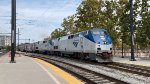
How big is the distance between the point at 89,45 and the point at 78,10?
2372 centimetres

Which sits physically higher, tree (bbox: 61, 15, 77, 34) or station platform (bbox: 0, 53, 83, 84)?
tree (bbox: 61, 15, 77, 34)

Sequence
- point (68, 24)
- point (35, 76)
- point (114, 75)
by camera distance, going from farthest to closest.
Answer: point (68, 24), point (114, 75), point (35, 76)

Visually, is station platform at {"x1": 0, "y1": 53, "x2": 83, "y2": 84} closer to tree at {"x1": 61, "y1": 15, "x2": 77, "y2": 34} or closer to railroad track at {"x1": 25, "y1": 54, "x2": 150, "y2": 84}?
railroad track at {"x1": 25, "y1": 54, "x2": 150, "y2": 84}

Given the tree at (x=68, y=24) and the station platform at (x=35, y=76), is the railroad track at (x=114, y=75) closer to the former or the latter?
the station platform at (x=35, y=76)

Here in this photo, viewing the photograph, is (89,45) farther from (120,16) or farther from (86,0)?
(86,0)

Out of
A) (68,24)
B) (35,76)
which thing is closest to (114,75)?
(35,76)

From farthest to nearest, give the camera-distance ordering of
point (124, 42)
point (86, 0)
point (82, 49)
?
point (86, 0) < point (124, 42) < point (82, 49)

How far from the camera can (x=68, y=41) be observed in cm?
4400

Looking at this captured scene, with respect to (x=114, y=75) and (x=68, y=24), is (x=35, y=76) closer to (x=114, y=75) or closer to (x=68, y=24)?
(x=114, y=75)

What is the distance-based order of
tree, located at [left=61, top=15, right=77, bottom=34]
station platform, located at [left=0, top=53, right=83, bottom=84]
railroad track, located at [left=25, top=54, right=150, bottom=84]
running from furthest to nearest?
tree, located at [left=61, top=15, right=77, bottom=34], railroad track, located at [left=25, top=54, right=150, bottom=84], station platform, located at [left=0, top=53, right=83, bottom=84]

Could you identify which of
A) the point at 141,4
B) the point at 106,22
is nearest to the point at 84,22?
the point at 106,22

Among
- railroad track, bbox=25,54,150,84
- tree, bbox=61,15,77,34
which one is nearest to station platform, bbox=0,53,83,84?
railroad track, bbox=25,54,150,84

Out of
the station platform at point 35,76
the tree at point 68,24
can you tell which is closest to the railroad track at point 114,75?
the station platform at point 35,76

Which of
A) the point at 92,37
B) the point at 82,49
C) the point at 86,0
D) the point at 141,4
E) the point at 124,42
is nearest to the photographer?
the point at 92,37
